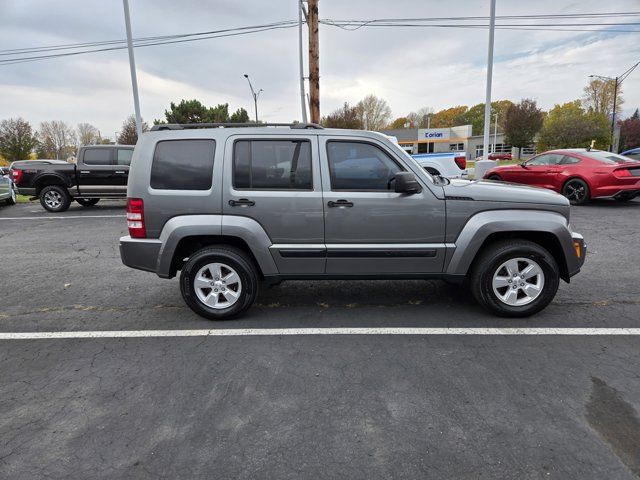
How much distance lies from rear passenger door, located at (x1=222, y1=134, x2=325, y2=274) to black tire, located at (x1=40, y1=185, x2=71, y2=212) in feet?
35.9

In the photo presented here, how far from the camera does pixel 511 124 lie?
62.4 meters

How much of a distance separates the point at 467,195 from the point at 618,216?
25.6 feet

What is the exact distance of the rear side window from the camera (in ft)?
13.7

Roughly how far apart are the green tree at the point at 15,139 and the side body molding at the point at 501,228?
75394 mm

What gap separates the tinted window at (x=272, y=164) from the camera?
4176 mm

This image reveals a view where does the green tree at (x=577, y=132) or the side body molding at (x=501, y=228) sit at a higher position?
the green tree at (x=577, y=132)

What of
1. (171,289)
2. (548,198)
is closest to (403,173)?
(548,198)

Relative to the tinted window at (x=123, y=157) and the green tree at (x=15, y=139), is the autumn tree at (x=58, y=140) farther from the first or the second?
the tinted window at (x=123, y=157)

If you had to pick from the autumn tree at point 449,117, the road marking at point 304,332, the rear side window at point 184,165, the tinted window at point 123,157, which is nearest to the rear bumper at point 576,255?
the road marking at point 304,332

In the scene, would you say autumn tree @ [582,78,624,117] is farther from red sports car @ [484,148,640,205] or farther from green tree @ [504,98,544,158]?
red sports car @ [484,148,640,205]

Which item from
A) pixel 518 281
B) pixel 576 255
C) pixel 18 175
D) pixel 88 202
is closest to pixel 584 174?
pixel 576 255

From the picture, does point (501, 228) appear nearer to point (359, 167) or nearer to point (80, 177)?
point (359, 167)

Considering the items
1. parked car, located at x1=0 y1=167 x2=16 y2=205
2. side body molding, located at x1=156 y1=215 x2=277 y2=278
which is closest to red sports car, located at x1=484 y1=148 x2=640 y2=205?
side body molding, located at x1=156 y1=215 x2=277 y2=278

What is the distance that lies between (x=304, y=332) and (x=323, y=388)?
3.25 feet
